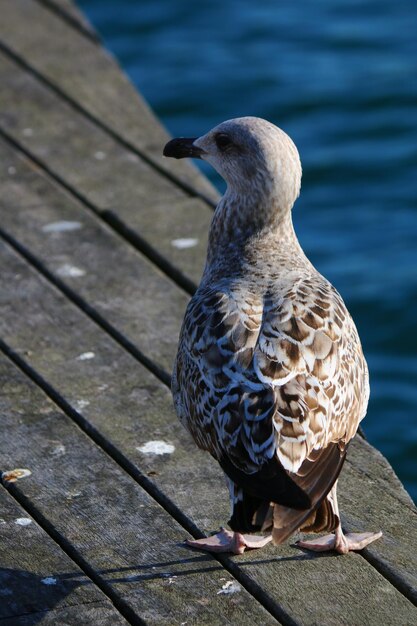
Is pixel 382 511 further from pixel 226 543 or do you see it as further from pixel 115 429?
pixel 115 429

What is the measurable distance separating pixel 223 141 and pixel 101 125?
2.45 meters

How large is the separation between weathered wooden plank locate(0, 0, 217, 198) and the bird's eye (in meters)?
1.65

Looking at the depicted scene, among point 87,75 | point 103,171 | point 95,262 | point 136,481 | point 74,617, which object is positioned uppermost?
point 87,75

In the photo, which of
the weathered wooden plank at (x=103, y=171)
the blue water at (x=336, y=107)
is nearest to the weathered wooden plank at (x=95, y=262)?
the weathered wooden plank at (x=103, y=171)

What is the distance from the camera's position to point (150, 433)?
4.46m

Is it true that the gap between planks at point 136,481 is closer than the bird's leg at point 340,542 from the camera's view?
Yes

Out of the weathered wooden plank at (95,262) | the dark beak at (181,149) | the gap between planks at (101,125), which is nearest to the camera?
the dark beak at (181,149)

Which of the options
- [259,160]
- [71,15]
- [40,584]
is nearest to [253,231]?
[259,160]

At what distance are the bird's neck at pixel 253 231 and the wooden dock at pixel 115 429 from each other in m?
0.61

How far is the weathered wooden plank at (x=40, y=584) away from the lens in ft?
11.8

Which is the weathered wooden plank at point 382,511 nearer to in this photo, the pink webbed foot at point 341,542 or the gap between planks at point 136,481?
the pink webbed foot at point 341,542

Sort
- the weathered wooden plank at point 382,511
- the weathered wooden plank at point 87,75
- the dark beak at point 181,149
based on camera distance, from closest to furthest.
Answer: the weathered wooden plank at point 382,511 < the dark beak at point 181,149 < the weathered wooden plank at point 87,75

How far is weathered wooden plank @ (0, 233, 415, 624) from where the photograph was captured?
3.70 metres

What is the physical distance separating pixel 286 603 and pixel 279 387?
0.59m
